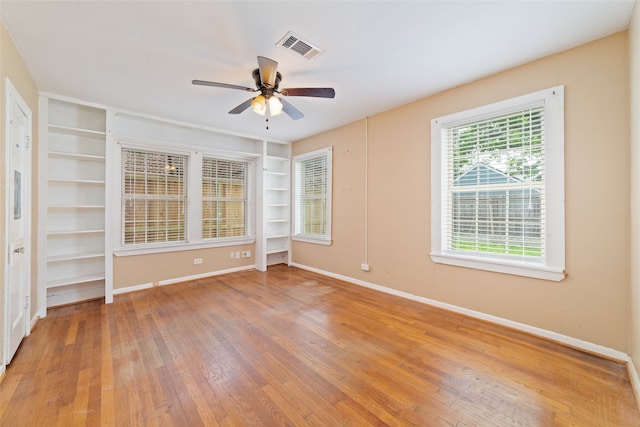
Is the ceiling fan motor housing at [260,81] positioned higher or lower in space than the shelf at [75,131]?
higher

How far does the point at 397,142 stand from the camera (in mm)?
3770

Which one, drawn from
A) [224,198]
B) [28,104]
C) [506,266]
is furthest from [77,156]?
[506,266]

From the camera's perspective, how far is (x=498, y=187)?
2836mm

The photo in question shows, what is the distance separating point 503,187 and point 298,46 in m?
2.52

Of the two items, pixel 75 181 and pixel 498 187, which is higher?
pixel 75 181

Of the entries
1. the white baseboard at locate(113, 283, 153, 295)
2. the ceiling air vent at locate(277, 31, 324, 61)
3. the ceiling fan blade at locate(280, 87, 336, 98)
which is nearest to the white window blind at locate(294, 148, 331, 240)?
the ceiling fan blade at locate(280, 87, 336, 98)

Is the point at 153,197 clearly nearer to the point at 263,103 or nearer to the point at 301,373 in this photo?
the point at 263,103

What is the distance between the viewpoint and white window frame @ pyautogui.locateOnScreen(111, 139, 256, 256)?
391 cm

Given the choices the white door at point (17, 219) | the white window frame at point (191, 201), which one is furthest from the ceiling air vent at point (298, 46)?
the white window frame at point (191, 201)

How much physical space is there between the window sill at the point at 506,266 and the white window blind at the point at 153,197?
418 centimetres

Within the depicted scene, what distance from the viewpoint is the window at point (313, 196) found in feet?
16.2

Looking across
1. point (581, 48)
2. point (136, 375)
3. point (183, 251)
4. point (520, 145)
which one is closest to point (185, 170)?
point (183, 251)

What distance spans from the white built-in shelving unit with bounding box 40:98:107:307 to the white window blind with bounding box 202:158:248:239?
1501mm

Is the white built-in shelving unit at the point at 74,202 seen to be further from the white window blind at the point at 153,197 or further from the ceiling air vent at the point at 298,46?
the ceiling air vent at the point at 298,46
